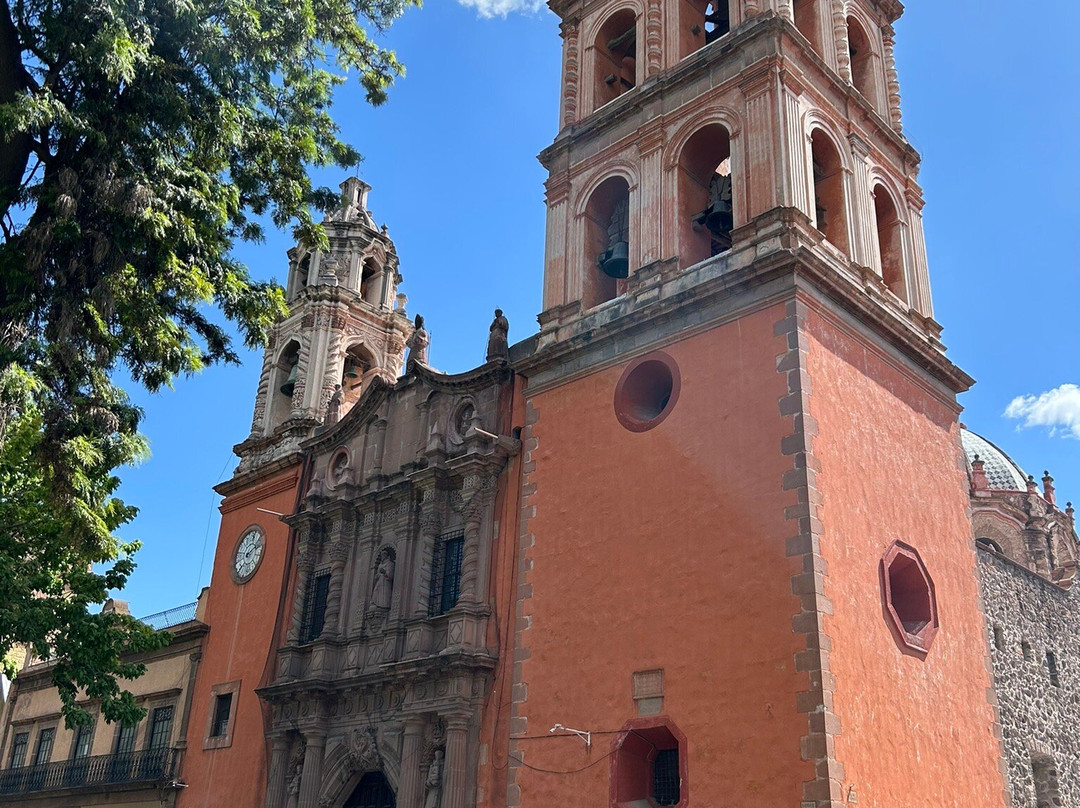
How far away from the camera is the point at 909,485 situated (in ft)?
49.7

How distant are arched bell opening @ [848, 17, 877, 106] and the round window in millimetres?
7669

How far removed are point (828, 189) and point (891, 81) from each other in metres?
4.24

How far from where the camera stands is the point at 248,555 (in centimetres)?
2202

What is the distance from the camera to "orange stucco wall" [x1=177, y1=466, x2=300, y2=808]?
62.7ft

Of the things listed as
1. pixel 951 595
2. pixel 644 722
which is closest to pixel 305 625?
pixel 644 722

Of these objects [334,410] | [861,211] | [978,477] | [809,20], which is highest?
[809,20]

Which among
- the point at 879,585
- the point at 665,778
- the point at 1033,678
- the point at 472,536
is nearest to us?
the point at 665,778

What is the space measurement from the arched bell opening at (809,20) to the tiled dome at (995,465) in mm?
15143

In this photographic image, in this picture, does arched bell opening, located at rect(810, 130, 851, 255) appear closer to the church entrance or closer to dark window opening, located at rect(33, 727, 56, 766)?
the church entrance

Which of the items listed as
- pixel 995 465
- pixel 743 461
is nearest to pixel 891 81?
pixel 743 461

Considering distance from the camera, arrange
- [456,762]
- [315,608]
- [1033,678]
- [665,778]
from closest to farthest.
A: [665,778]
[456,762]
[1033,678]
[315,608]

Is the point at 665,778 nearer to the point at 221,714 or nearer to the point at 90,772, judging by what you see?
the point at 221,714

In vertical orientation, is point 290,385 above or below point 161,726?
above

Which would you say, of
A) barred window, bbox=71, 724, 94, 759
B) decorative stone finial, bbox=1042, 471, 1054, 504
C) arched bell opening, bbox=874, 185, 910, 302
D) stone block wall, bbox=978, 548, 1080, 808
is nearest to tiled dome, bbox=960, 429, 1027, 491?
decorative stone finial, bbox=1042, 471, 1054, 504
